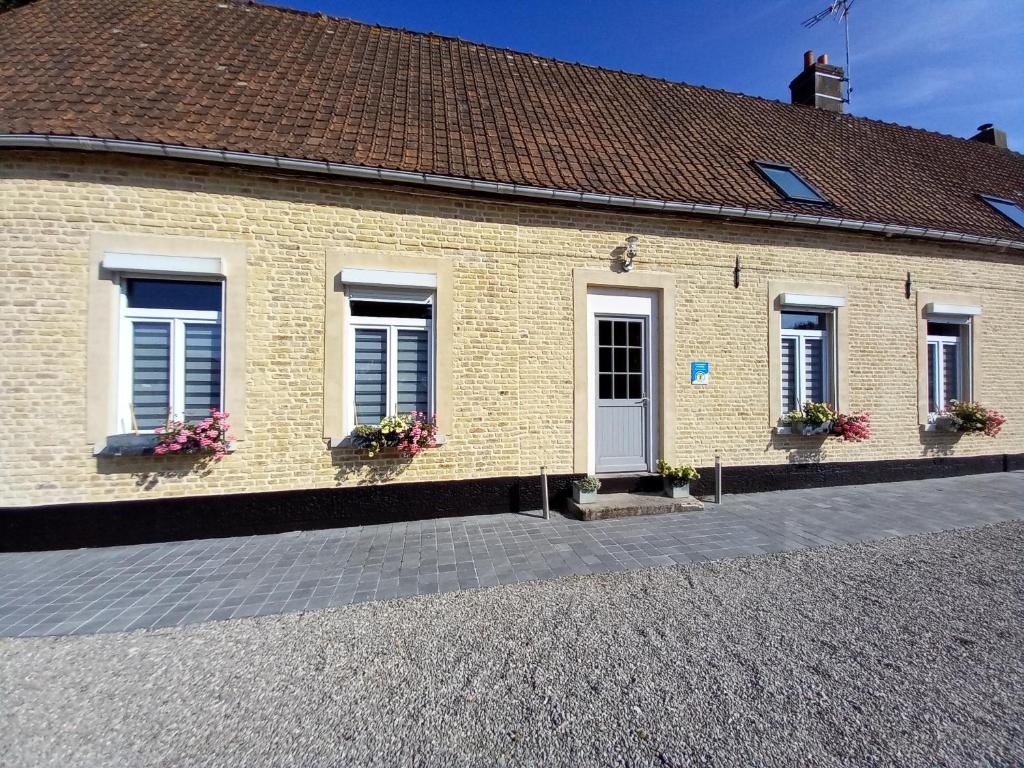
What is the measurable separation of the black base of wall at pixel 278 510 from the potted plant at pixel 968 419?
12.7 feet

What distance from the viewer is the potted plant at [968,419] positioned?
7.90 meters

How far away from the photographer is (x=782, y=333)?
24.2 feet

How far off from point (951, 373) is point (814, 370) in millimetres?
3220

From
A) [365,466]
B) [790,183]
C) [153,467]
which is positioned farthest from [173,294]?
[790,183]

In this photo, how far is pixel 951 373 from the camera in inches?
332

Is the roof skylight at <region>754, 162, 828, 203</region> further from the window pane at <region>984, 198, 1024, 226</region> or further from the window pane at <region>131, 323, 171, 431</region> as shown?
the window pane at <region>131, 323, 171, 431</region>

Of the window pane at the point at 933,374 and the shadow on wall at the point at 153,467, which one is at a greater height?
the window pane at the point at 933,374

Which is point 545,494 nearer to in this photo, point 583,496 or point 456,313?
point 583,496

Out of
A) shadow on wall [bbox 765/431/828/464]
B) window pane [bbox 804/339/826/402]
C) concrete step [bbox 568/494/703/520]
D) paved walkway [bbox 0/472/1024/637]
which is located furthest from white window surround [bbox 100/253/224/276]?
window pane [bbox 804/339/826/402]

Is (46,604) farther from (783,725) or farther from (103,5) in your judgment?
(103,5)

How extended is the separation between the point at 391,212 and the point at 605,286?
3.07 meters

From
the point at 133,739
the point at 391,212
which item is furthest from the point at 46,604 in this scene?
the point at 391,212

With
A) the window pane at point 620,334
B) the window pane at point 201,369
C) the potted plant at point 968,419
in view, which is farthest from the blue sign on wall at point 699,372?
the window pane at point 201,369

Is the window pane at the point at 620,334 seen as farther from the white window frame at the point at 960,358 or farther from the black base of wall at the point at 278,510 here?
the white window frame at the point at 960,358
